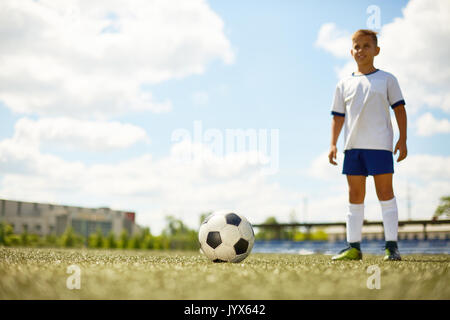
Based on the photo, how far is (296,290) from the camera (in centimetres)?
199

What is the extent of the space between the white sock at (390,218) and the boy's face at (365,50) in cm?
163

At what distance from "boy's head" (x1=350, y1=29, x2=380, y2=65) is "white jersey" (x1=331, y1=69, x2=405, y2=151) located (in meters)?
0.18

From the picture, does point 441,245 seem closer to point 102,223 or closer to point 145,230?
point 145,230

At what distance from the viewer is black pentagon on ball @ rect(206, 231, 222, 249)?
415cm

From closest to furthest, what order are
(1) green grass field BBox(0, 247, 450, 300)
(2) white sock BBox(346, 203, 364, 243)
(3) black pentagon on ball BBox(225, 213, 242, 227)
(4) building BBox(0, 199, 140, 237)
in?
(1) green grass field BBox(0, 247, 450, 300) → (3) black pentagon on ball BBox(225, 213, 242, 227) → (2) white sock BBox(346, 203, 364, 243) → (4) building BBox(0, 199, 140, 237)

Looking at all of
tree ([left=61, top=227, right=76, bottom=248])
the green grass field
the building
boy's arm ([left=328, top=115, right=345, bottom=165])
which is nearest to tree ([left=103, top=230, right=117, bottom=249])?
tree ([left=61, top=227, right=76, bottom=248])

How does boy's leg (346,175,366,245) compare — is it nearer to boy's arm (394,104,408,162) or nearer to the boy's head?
boy's arm (394,104,408,162)

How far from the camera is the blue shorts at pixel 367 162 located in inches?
177

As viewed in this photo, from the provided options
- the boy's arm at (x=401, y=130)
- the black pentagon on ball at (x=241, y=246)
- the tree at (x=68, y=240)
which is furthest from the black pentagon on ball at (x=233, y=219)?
the tree at (x=68, y=240)

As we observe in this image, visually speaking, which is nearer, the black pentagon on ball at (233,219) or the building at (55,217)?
the black pentagon on ball at (233,219)

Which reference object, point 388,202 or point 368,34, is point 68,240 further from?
point 368,34

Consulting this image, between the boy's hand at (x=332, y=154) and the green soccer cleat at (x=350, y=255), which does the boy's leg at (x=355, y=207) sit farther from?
the boy's hand at (x=332, y=154)
